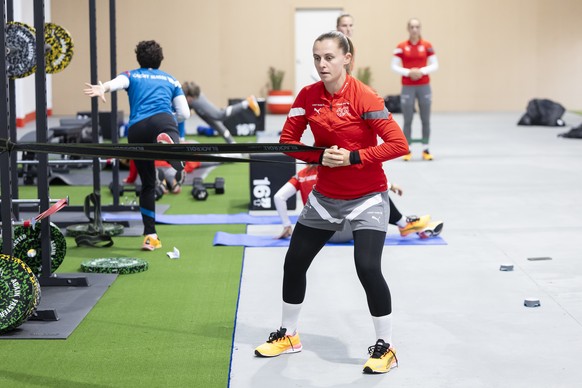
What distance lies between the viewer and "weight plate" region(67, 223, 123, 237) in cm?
721

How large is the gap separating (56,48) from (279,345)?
10.4 ft

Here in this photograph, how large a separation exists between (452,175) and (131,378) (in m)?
7.35

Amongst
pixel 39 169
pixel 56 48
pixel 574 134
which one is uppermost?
pixel 56 48

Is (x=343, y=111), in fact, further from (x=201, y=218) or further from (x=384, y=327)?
(x=201, y=218)

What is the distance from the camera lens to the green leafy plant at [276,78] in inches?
835

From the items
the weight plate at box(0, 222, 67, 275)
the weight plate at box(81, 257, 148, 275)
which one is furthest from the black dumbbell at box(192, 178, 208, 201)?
the weight plate at box(0, 222, 67, 275)

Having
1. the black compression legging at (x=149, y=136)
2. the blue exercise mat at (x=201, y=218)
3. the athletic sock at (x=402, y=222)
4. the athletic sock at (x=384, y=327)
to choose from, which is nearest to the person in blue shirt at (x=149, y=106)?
the black compression legging at (x=149, y=136)

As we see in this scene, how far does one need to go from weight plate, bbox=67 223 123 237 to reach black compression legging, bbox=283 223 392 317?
10.2 ft

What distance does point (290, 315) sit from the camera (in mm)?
4461

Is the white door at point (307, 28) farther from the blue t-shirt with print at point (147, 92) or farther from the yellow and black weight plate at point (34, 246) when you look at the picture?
the yellow and black weight plate at point (34, 246)

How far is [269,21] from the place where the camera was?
21.3 meters

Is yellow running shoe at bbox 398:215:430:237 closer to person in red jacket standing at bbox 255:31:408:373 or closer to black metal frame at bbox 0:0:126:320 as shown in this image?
black metal frame at bbox 0:0:126:320

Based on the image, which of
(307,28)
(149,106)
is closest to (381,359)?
(149,106)

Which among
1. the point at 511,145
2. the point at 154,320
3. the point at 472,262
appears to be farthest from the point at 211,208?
the point at 511,145
